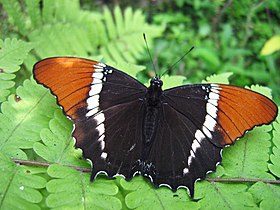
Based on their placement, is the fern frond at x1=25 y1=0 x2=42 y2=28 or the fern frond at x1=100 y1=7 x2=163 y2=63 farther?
the fern frond at x1=100 y1=7 x2=163 y2=63

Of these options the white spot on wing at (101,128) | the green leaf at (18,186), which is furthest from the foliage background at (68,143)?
the white spot on wing at (101,128)

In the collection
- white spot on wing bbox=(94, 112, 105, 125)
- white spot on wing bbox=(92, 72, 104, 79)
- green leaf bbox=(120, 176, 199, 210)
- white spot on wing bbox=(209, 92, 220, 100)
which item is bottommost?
green leaf bbox=(120, 176, 199, 210)

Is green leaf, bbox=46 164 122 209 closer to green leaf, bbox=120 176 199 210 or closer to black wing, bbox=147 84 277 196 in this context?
green leaf, bbox=120 176 199 210

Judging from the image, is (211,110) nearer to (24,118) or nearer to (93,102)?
(93,102)

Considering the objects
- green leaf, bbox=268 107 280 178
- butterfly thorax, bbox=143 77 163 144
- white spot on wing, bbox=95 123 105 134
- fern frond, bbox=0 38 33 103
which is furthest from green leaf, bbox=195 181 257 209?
fern frond, bbox=0 38 33 103

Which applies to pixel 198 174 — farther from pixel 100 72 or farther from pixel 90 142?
pixel 100 72

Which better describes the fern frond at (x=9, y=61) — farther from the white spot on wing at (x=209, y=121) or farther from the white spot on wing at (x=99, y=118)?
the white spot on wing at (x=209, y=121)
